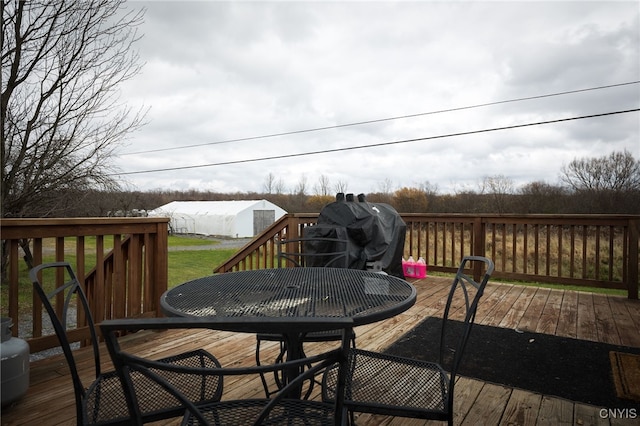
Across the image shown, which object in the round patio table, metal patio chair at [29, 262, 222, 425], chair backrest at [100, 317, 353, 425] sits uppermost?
chair backrest at [100, 317, 353, 425]

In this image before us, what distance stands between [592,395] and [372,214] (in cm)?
270

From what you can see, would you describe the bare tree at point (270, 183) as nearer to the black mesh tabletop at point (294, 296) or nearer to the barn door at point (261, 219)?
the barn door at point (261, 219)

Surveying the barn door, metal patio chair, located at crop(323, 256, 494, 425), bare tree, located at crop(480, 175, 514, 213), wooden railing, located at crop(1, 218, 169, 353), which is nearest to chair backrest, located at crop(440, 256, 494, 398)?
metal patio chair, located at crop(323, 256, 494, 425)

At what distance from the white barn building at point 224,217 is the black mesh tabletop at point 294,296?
1962cm

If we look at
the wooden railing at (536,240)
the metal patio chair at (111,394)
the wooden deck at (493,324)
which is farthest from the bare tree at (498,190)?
the metal patio chair at (111,394)

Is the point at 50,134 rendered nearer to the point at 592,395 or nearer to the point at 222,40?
the point at 222,40

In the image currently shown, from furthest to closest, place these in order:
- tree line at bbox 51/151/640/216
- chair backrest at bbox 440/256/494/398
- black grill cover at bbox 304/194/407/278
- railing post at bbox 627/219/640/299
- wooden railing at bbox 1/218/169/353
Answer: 1. tree line at bbox 51/151/640/216
2. black grill cover at bbox 304/194/407/278
3. railing post at bbox 627/219/640/299
4. wooden railing at bbox 1/218/169/353
5. chair backrest at bbox 440/256/494/398

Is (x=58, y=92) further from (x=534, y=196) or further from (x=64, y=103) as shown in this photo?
(x=534, y=196)

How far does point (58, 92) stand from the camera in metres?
5.17

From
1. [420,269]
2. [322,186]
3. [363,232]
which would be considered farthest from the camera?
[322,186]

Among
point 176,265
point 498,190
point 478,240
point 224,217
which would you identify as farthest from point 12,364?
point 224,217

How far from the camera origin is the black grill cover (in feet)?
13.6

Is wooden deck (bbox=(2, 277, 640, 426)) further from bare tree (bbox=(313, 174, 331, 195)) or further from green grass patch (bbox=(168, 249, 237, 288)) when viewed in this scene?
bare tree (bbox=(313, 174, 331, 195))

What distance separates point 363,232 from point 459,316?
138 centimetres
